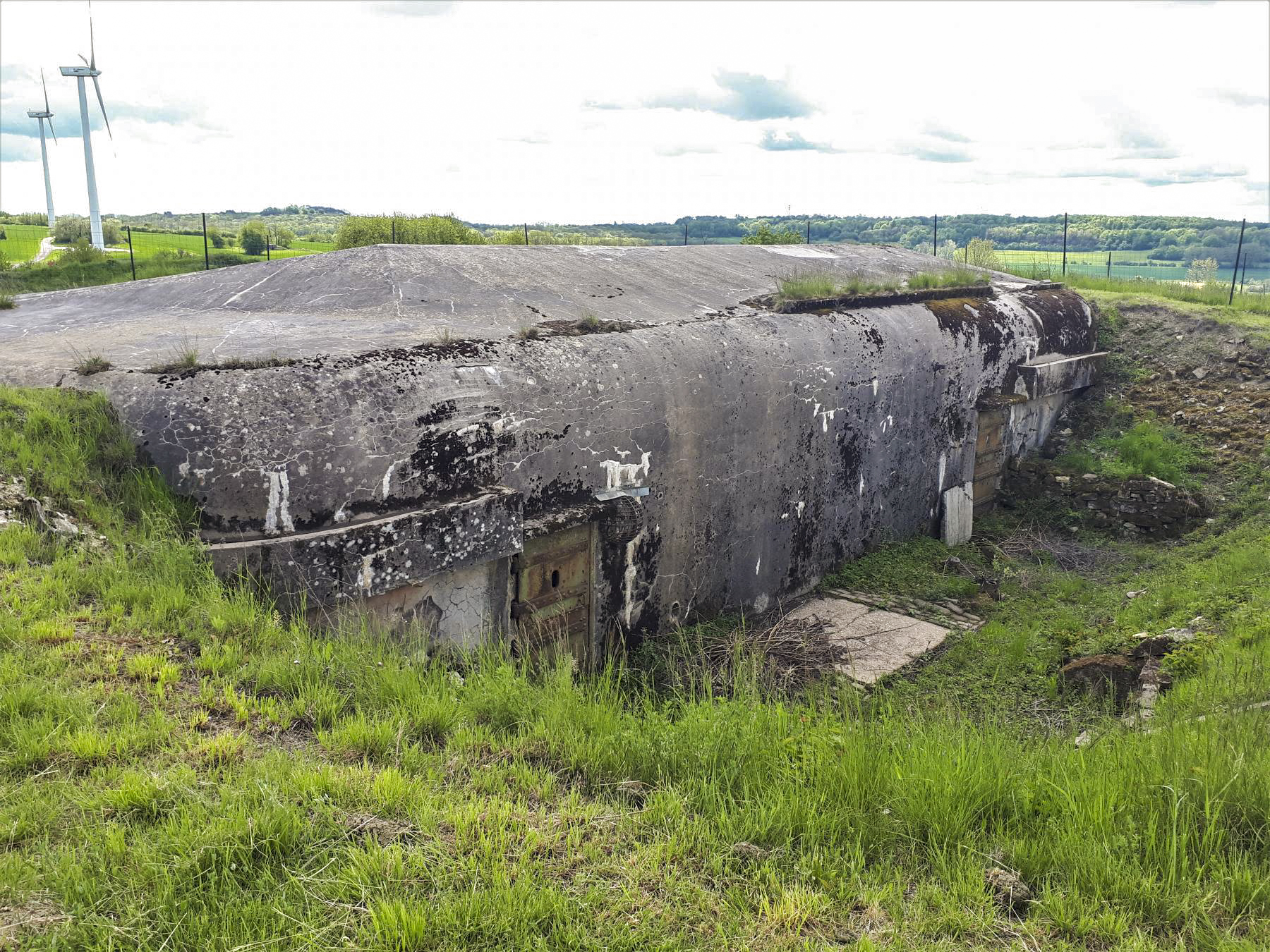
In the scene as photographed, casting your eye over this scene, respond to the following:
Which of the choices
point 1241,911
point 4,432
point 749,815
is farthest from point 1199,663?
point 4,432

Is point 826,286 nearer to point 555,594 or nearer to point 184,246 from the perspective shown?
point 555,594

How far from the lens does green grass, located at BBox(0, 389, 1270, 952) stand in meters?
2.17

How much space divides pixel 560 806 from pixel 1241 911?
1727 millimetres

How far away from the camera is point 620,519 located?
5.46 meters

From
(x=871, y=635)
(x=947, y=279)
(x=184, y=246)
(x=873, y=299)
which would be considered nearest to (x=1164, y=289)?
(x=947, y=279)

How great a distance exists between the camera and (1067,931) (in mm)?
2250

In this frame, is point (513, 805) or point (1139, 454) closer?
point (513, 805)

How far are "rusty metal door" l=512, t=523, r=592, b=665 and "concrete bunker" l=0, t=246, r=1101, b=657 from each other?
2cm

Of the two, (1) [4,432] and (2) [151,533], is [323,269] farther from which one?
(2) [151,533]

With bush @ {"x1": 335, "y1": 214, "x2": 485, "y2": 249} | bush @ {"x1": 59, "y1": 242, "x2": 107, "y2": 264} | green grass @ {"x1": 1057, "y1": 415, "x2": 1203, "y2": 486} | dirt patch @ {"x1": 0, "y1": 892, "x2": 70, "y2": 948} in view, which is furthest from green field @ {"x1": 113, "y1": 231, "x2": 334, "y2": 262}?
dirt patch @ {"x1": 0, "y1": 892, "x2": 70, "y2": 948}

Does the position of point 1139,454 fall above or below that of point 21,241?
below

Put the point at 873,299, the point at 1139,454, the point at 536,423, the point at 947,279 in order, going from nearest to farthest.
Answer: the point at 536,423
the point at 873,299
the point at 947,279
the point at 1139,454

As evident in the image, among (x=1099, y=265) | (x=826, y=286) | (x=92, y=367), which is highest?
(x=1099, y=265)

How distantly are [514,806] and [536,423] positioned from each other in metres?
2.74
